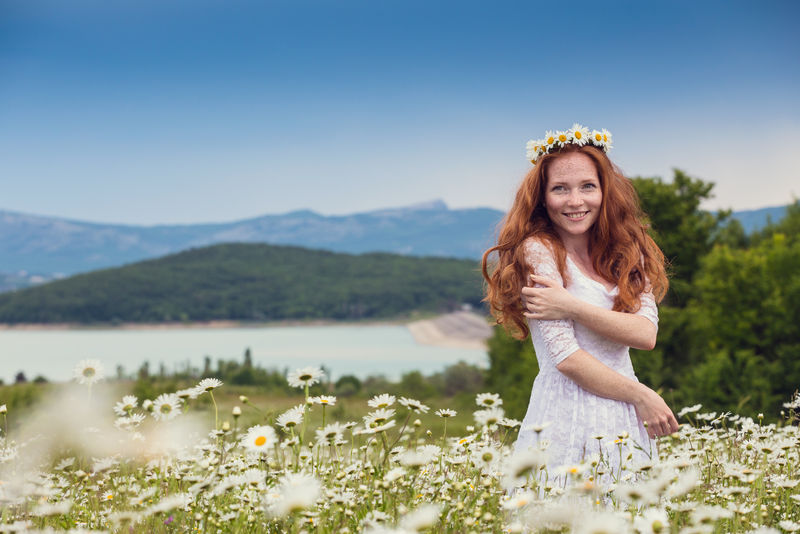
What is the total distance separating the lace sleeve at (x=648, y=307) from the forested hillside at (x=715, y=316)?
73.4ft

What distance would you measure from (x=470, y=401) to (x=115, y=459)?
167 feet

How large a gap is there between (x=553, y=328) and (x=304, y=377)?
1.25 meters

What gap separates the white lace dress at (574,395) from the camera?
3396 millimetres

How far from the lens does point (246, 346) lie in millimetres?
116938

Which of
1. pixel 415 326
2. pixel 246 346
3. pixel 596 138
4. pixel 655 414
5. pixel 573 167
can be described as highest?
pixel 596 138

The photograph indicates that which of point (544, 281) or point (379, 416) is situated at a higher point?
point (544, 281)

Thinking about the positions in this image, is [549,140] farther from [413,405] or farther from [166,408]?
[166,408]

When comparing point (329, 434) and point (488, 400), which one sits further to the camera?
point (488, 400)

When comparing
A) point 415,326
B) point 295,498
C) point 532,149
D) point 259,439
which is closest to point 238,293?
point 415,326

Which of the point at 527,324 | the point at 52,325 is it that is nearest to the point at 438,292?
the point at 52,325

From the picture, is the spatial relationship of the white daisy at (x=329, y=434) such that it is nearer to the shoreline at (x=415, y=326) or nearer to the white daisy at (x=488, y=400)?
the white daisy at (x=488, y=400)

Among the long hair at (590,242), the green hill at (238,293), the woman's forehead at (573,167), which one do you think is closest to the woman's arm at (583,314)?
the long hair at (590,242)

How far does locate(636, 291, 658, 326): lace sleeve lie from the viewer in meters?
3.61

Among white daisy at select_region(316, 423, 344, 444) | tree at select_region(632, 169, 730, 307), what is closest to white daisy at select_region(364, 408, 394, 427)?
white daisy at select_region(316, 423, 344, 444)
